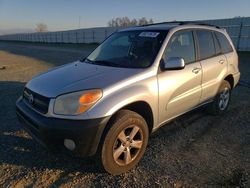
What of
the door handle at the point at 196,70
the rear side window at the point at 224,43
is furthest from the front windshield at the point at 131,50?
the rear side window at the point at 224,43

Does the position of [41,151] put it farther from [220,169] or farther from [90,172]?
[220,169]

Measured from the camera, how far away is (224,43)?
5.77 m

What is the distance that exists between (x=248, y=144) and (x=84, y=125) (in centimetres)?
269

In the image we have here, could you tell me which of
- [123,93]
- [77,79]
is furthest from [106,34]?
[123,93]

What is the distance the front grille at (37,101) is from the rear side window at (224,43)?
12.0ft

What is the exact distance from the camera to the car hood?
3.44 m

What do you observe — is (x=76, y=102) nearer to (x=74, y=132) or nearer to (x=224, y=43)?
(x=74, y=132)

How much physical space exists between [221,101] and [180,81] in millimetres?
1955

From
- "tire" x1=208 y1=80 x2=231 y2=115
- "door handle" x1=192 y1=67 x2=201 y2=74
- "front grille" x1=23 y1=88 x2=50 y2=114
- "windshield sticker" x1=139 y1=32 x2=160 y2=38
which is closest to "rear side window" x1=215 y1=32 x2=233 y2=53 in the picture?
"tire" x1=208 y1=80 x2=231 y2=115

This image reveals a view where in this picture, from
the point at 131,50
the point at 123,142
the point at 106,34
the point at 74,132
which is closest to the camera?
the point at 74,132

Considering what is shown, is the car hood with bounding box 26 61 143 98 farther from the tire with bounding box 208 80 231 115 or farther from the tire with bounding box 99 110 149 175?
the tire with bounding box 208 80 231 115

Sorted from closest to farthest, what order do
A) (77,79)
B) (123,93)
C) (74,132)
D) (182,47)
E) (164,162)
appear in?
(74,132) → (123,93) → (77,79) → (164,162) → (182,47)

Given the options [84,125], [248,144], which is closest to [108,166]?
[84,125]

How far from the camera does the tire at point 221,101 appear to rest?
5613 mm
